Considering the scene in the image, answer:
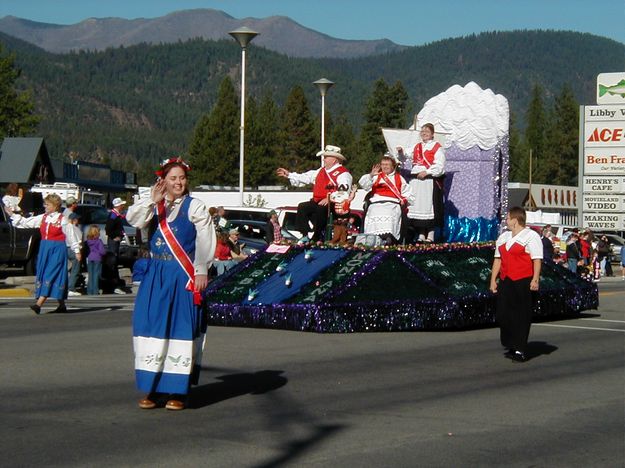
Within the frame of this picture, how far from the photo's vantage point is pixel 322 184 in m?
18.5

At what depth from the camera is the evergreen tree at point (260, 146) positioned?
110 m

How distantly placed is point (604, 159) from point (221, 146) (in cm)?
6345

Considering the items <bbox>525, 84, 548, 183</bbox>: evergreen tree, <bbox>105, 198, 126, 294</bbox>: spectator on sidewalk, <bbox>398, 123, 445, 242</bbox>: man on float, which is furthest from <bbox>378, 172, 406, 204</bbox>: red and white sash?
<bbox>525, 84, 548, 183</bbox>: evergreen tree

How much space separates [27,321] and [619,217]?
35078 millimetres

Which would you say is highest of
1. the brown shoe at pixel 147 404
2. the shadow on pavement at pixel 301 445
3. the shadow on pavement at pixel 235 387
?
the brown shoe at pixel 147 404

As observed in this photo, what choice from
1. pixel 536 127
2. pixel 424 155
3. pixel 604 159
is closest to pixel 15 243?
pixel 424 155

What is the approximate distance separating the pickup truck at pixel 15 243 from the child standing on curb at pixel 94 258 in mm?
3731

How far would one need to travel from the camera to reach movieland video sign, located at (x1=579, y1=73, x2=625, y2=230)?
48000mm

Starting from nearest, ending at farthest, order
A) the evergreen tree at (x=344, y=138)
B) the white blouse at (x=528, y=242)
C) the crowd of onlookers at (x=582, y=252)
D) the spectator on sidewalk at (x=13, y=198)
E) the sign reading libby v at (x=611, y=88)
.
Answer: the white blouse at (x=528, y=242) < the spectator on sidewalk at (x=13, y=198) < the crowd of onlookers at (x=582, y=252) < the sign reading libby v at (x=611, y=88) < the evergreen tree at (x=344, y=138)

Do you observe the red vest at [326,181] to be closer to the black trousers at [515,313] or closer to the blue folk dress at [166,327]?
the black trousers at [515,313]

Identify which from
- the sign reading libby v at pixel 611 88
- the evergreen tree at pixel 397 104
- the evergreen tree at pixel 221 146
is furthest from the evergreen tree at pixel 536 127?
the sign reading libby v at pixel 611 88

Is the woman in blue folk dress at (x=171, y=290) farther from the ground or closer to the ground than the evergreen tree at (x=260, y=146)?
closer to the ground

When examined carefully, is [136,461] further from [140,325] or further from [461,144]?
[461,144]

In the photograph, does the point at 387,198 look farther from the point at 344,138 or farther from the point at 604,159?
the point at 344,138
